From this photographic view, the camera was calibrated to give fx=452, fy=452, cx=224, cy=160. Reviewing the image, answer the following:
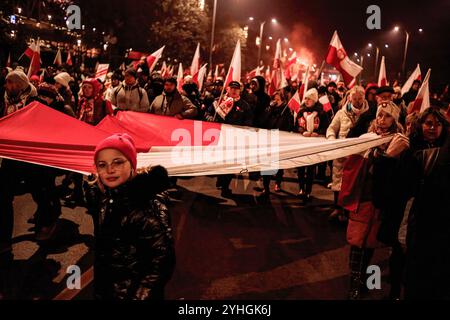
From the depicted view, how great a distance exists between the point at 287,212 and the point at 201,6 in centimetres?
3739

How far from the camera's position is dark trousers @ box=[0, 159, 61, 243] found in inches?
197

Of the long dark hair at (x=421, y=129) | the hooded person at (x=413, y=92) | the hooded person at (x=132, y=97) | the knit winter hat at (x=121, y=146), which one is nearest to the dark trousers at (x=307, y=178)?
the hooded person at (x=132, y=97)

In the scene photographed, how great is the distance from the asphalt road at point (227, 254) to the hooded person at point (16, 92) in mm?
1610

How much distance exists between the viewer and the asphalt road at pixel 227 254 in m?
4.60

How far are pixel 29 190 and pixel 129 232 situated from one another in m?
3.52

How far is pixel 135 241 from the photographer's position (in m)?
2.79

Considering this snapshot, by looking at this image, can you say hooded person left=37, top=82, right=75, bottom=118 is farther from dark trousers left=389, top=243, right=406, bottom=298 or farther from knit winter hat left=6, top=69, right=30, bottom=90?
dark trousers left=389, top=243, right=406, bottom=298

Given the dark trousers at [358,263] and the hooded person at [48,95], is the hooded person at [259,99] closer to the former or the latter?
the hooded person at [48,95]

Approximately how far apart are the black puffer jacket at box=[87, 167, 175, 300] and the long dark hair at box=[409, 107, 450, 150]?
2382mm

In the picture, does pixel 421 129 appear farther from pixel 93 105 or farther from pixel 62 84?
pixel 62 84

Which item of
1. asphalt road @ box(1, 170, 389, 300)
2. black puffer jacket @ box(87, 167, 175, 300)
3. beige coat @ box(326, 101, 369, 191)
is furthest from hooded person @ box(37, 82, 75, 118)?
beige coat @ box(326, 101, 369, 191)

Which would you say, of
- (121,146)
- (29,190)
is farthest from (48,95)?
(121,146)

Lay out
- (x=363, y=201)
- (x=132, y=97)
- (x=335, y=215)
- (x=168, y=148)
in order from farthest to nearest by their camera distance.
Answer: (x=132, y=97), (x=335, y=215), (x=168, y=148), (x=363, y=201)

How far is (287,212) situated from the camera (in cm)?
768
